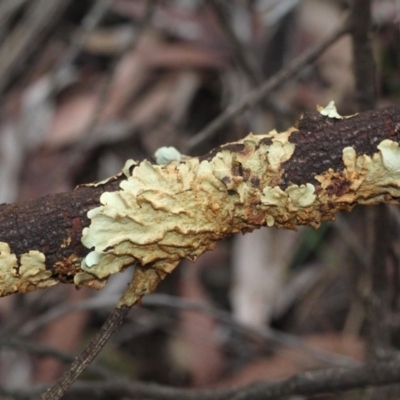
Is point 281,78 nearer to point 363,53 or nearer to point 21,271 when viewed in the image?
point 363,53

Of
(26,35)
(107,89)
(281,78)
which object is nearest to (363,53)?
(281,78)

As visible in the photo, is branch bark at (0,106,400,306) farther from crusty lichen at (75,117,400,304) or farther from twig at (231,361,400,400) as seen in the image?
twig at (231,361,400,400)

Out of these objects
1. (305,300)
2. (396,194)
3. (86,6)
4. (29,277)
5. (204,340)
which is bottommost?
(29,277)

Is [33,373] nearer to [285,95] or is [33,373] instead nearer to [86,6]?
[285,95]

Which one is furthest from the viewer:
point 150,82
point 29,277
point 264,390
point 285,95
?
point 150,82

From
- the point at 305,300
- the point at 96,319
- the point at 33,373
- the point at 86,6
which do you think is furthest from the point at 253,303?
the point at 86,6

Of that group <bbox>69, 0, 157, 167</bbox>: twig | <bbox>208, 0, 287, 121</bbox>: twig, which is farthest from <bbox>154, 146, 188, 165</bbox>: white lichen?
<bbox>69, 0, 157, 167</bbox>: twig

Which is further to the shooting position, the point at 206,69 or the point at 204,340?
the point at 206,69

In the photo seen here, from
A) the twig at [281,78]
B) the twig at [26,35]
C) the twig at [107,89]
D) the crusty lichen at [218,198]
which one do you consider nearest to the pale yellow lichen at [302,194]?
the crusty lichen at [218,198]
